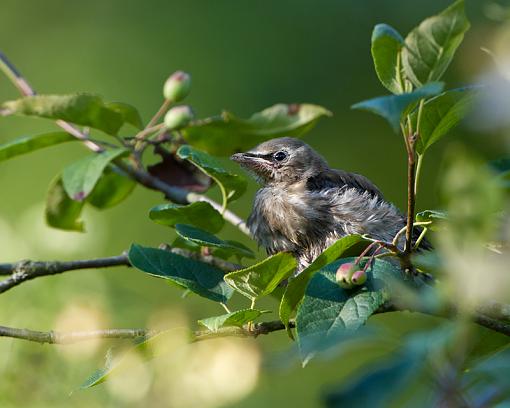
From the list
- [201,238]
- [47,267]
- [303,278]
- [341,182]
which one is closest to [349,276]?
[303,278]

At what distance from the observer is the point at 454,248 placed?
0.81m

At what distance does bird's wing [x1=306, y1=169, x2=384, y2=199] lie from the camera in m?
3.49

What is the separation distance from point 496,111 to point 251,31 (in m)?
4.88

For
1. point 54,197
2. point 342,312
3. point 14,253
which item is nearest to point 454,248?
point 342,312

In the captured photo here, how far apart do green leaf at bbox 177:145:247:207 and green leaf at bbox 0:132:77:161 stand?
2.14 feet

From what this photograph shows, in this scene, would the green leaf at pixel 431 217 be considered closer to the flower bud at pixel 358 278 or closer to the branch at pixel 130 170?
the flower bud at pixel 358 278

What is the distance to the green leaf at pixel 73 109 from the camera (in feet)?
8.98

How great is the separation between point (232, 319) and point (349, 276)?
11.6 inches

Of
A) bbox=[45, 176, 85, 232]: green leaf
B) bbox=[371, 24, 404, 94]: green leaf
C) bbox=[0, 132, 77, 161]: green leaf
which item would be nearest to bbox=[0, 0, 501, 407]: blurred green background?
bbox=[45, 176, 85, 232]: green leaf

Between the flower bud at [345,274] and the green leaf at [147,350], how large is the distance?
36 centimetres

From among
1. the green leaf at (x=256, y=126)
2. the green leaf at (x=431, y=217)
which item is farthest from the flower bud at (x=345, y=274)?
the green leaf at (x=256, y=126)

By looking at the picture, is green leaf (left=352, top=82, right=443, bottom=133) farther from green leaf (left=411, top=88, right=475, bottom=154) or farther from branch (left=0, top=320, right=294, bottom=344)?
branch (left=0, top=320, right=294, bottom=344)

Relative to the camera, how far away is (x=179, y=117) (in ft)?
9.68

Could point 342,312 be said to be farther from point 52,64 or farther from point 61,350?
point 52,64
